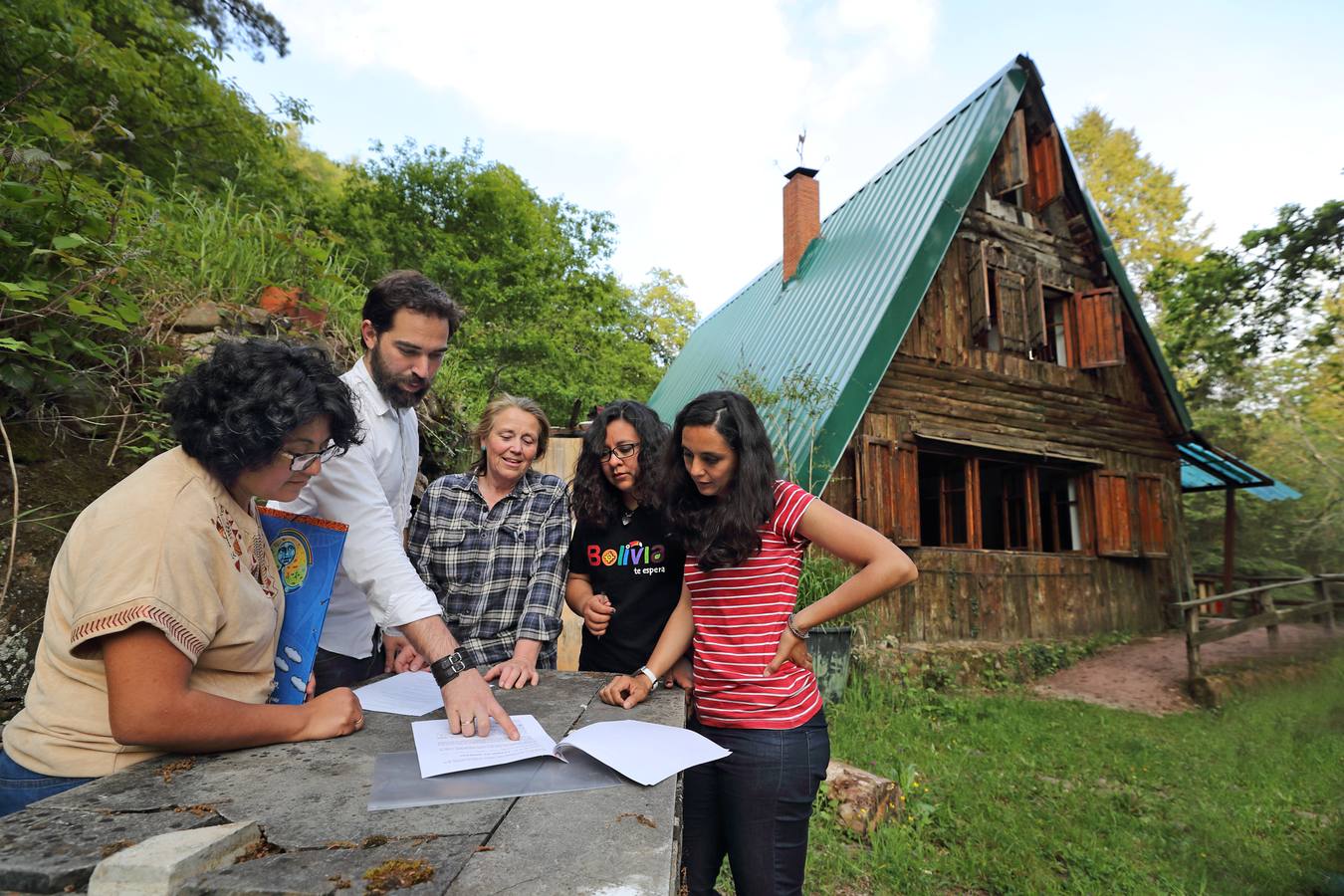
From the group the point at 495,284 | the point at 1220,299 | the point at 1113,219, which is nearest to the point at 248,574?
the point at 1220,299

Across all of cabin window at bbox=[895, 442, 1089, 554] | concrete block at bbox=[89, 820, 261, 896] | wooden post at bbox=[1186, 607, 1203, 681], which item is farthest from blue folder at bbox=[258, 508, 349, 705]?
wooden post at bbox=[1186, 607, 1203, 681]

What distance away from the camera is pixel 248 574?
138cm

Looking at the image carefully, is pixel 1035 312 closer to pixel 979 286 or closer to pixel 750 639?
pixel 979 286

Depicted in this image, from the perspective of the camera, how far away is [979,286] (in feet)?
30.7

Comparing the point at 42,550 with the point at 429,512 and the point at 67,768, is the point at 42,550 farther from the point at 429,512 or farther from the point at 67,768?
the point at 67,768

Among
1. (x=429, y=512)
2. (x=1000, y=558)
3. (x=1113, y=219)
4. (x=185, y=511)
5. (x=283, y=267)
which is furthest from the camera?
(x=1113, y=219)

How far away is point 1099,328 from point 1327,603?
1028cm

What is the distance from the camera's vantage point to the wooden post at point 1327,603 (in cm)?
136

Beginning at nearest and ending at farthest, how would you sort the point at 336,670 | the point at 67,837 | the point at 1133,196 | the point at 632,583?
the point at 67,837 < the point at 336,670 < the point at 632,583 < the point at 1133,196

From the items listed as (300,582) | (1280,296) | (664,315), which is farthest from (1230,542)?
(664,315)

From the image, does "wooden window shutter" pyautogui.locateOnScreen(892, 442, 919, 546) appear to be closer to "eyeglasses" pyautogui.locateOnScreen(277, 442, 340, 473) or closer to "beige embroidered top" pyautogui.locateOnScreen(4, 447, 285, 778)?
"eyeglasses" pyautogui.locateOnScreen(277, 442, 340, 473)

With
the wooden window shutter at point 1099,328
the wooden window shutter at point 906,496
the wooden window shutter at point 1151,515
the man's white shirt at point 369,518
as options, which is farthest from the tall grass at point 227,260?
the wooden window shutter at point 1151,515

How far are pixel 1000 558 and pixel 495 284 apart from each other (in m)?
10.8

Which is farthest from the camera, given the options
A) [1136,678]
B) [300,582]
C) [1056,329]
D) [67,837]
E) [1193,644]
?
[1056,329]
